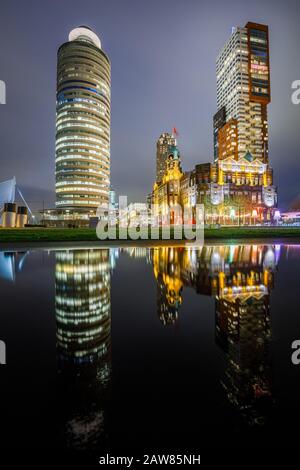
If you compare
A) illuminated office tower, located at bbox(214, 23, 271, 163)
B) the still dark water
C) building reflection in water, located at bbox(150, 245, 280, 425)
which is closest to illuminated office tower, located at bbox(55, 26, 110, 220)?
illuminated office tower, located at bbox(214, 23, 271, 163)

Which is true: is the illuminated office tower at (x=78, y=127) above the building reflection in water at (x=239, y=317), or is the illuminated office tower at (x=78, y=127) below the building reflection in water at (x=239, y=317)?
above

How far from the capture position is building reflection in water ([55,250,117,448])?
91.0 inches

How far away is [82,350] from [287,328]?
370cm

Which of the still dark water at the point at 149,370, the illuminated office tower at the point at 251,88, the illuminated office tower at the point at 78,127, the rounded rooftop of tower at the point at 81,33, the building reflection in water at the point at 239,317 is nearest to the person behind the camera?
the still dark water at the point at 149,370

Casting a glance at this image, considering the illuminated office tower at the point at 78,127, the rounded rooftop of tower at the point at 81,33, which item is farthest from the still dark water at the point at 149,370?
the rounded rooftop of tower at the point at 81,33

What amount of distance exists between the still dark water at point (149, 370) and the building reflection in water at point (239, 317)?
2 centimetres

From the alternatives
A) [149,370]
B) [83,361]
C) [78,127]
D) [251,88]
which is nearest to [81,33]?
[78,127]

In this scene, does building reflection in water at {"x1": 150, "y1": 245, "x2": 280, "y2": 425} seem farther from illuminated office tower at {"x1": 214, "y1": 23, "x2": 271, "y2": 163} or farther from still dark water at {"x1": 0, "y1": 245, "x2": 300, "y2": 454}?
illuminated office tower at {"x1": 214, "y1": 23, "x2": 271, "y2": 163}

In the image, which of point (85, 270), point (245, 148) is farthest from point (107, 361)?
point (245, 148)

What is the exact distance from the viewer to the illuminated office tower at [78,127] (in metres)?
127

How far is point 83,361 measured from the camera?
3463mm

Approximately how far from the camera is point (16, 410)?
8.11ft

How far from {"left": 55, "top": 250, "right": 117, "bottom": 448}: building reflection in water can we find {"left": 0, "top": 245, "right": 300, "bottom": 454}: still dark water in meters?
0.01

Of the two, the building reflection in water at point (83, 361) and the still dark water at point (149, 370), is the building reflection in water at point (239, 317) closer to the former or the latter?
the still dark water at point (149, 370)
